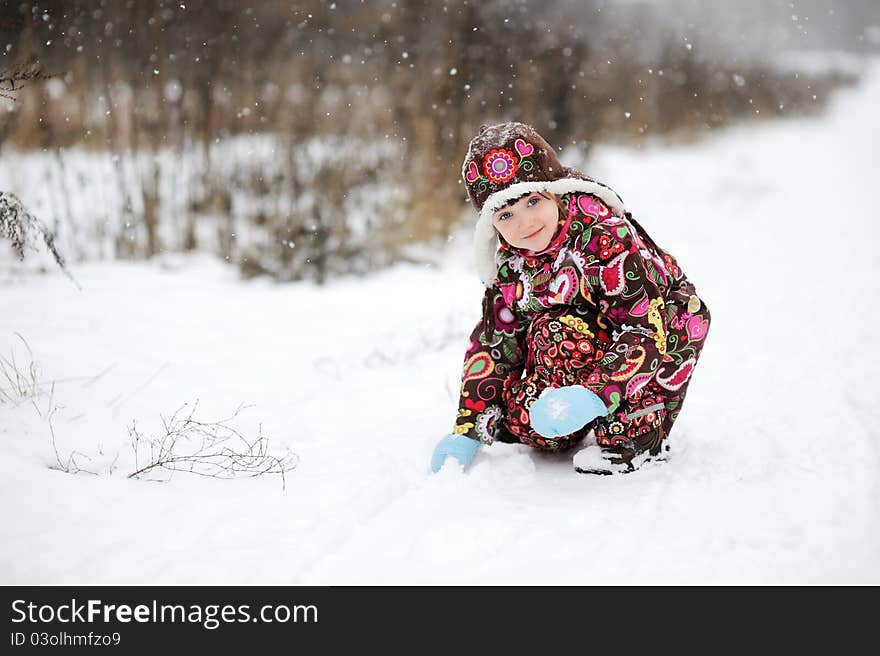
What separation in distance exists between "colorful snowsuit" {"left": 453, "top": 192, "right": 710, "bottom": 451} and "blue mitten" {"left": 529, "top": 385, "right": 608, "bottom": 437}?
4 centimetres

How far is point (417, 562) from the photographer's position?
1597 mm

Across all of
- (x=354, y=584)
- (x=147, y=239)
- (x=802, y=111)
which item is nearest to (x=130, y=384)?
(x=354, y=584)

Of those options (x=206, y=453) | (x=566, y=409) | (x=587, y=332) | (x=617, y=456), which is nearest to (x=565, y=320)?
(x=587, y=332)

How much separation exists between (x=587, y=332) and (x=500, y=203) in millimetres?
436

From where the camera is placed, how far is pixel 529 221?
6.44 feet

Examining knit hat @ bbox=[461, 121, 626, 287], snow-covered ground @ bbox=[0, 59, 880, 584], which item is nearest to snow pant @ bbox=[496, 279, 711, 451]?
snow-covered ground @ bbox=[0, 59, 880, 584]

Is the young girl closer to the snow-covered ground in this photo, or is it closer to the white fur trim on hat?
the white fur trim on hat

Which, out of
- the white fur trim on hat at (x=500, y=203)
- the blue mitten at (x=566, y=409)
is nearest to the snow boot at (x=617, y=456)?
the blue mitten at (x=566, y=409)

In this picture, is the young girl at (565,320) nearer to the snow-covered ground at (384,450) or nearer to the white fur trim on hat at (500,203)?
the white fur trim on hat at (500,203)

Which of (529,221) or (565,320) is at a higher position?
(529,221)

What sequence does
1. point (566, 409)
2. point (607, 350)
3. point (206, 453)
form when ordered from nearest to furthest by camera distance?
1. point (566, 409)
2. point (607, 350)
3. point (206, 453)

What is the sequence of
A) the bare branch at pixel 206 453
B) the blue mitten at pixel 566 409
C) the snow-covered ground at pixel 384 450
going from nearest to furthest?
the snow-covered ground at pixel 384 450 < the blue mitten at pixel 566 409 < the bare branch at pixel 206 453

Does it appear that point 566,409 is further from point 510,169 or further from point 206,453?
point 206,453

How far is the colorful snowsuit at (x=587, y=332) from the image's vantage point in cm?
195
